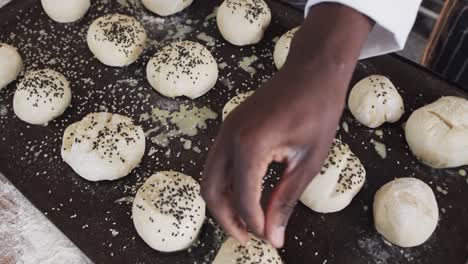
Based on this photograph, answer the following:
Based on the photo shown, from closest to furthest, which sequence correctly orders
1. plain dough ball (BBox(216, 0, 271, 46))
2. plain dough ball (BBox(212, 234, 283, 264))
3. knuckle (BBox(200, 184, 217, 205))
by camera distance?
knuckle (BBox(200, 184, 217, 205)) → plain dough ball (BBox(212, 234, 283, 264)) → plain dough ball (BBox(216, 0, 271, 46))

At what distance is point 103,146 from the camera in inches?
58.1

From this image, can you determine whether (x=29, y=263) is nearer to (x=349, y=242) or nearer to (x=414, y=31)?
(x=349, y=242)

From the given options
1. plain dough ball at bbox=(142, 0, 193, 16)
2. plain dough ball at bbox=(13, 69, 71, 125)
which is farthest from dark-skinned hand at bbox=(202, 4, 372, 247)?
plain dough ball at bbox=(142, 0, 193, 16)

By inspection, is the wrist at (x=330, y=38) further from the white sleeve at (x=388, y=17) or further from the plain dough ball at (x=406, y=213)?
the plain dough ball at (x=406, y=213)

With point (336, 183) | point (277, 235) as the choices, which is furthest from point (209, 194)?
point (336, 183)

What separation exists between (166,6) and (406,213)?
1100mm

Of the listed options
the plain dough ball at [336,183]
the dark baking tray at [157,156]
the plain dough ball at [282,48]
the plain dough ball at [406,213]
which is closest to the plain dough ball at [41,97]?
the dark baking tray at [157,156]

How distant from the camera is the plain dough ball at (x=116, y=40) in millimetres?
1698

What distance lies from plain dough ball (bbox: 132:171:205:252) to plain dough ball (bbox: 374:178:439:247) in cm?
50

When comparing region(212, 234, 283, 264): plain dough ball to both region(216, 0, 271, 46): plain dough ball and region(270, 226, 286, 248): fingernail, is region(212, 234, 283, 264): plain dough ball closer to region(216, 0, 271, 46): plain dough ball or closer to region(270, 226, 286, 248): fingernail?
region(270, 226, 286, 248): fingernail

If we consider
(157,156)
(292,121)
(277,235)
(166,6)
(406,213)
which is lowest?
(157,156)

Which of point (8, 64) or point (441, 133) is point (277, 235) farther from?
point (8, 64)

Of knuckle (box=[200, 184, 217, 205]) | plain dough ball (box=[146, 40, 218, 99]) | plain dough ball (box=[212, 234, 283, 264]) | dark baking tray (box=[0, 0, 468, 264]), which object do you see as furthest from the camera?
plain dough ball (box=[146, 40, 218, 99])

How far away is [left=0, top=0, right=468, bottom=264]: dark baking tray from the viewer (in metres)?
1.36
